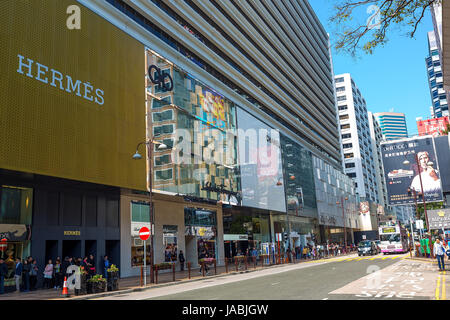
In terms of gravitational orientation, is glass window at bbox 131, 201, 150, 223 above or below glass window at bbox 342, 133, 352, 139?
below

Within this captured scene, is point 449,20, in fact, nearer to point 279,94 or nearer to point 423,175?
point 423,175

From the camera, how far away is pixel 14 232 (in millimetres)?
20047

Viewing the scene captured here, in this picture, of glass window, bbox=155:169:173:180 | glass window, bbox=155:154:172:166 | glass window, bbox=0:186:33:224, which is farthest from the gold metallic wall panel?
glass window, bbox=0:186:33:224

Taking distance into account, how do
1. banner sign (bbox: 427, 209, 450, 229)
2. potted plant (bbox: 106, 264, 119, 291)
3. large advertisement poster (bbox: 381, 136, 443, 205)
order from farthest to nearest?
large advertisement poster (bbox: 381, 136, 443, 205)
banner sign (bbox: 427, 209, 450, 229)
potted plant (bbox: 106, 264, 119, 291)

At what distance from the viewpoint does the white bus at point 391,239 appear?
48.2 meters

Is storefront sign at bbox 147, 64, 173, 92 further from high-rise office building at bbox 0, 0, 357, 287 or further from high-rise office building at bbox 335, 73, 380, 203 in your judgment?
high-rise office building at bbox 335, 73, 380, 203

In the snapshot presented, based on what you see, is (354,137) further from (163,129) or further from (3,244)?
(3,244)

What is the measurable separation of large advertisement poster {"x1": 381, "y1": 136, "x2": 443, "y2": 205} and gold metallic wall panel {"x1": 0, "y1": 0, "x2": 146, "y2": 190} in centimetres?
2245

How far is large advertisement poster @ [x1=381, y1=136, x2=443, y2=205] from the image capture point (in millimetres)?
33500

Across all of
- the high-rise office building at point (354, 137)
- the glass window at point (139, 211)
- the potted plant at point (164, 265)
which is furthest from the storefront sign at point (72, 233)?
the high-rise office building at point (354, 137)

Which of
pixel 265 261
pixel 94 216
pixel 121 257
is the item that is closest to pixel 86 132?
pixel 94 216

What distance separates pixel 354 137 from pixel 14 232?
11253 cm

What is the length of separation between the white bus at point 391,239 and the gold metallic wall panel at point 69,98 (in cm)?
3516

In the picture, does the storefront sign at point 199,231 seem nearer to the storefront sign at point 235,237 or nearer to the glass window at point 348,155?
the storefront sign at point 235,237
